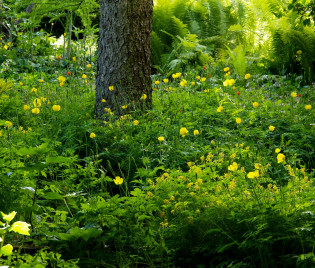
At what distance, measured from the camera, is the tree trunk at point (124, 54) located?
3.93 meters

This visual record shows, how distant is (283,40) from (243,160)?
11.9 feet

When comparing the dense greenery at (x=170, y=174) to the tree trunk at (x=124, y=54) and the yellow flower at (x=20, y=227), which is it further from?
the tree trunk at (x=124, y=54)

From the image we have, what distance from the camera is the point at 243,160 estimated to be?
293 cm

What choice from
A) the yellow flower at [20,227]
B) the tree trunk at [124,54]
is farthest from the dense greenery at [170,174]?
the tree trunk at [124,54]

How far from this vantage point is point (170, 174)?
2285 mm

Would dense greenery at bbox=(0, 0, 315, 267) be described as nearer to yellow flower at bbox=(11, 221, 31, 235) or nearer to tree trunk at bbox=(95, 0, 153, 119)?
yellow flower at bbox=(11, 221, 31, 235)

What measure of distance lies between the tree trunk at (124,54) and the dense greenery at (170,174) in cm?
22

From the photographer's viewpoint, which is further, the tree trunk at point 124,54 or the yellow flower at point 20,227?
the tree trunk at point 124,54

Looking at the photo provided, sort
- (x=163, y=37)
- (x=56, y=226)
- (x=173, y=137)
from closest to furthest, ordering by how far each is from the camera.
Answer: (x=56, y=226) → (x=173, y=137) → (x=163, y=37)

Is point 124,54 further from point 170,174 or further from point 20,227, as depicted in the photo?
point 20,227

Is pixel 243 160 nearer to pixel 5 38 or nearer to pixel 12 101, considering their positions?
pixel 12 101

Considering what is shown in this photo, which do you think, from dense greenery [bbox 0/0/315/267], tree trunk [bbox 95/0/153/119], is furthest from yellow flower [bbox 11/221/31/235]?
tree trunk [bbox 95/0/153/119]

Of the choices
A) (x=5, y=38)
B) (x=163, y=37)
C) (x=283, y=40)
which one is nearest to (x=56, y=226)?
(x=283, y=40)

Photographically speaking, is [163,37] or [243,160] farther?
[163,37]
